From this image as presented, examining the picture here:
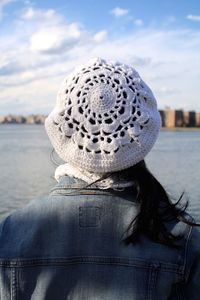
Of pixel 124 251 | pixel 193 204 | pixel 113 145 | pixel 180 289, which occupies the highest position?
pixel 113 145

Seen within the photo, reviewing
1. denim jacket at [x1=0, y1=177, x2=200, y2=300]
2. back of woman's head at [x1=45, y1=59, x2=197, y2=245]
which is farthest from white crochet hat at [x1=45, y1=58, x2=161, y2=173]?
denim jacket at [x1=0, y1=177, x2=200, y2=300]

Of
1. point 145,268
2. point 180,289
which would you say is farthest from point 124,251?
point 180,289

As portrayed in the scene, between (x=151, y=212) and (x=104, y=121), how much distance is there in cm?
27

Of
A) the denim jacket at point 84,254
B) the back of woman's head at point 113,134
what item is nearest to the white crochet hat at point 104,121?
the back of woman's head at point 113,134

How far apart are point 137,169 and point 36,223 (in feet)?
1.02

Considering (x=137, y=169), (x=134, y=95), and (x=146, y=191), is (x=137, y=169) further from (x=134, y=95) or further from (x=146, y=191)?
(x=134, y=95)

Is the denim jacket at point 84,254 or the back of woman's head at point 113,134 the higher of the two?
the back of woman's head at point 113,134

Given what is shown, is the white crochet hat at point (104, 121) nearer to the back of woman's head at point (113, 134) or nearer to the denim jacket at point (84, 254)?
the back of woman's head at point (113, 134)

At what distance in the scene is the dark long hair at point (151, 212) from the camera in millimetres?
1525

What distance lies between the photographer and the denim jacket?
1.53 meters

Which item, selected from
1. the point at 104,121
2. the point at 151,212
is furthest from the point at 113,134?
the point at 151,212

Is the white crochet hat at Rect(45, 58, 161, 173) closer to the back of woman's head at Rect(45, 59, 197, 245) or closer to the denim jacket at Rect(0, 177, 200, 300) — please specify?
the back of woman's head at Rect(45, 59, 197, 245)

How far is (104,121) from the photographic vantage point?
5.07 feet

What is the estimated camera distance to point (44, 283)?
5.04ft
